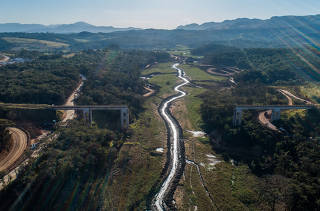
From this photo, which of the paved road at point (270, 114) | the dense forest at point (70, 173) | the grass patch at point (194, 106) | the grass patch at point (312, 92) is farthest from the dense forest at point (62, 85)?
the grass patch at point (312, 92)

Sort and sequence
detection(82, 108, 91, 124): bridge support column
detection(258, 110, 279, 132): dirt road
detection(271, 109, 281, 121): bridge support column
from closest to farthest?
detection(258, 110, 279, 132): dirt road < detection(82, 108, 91, 124): bridge support column < detection(271, 109, 281, 121): bridge support column

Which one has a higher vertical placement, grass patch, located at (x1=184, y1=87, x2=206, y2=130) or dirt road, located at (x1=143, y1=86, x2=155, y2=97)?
dirt road, located at (x1=143, y1=86, x2=155, y2=97)

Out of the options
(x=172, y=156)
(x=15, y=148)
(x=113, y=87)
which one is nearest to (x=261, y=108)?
(x=172, y=156)

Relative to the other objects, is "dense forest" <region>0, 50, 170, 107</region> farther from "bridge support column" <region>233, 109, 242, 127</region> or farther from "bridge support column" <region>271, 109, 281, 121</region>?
"bridge support column" <region>271, 109, 281, 121</region>

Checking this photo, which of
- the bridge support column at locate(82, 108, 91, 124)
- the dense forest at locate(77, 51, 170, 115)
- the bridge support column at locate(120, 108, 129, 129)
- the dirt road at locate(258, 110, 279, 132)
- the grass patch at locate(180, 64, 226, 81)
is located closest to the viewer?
the dirt road at locate(258, 110, 279, 132)

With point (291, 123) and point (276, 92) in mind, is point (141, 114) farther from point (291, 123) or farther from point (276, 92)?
point (276, 92)

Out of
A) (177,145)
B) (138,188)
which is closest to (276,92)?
(177,145)

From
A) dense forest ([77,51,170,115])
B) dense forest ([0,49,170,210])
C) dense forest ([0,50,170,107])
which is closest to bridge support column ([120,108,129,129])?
dense forest ([0,49,170,210])

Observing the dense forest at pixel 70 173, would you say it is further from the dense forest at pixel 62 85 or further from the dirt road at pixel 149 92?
the dirt road at pixel 149 92
